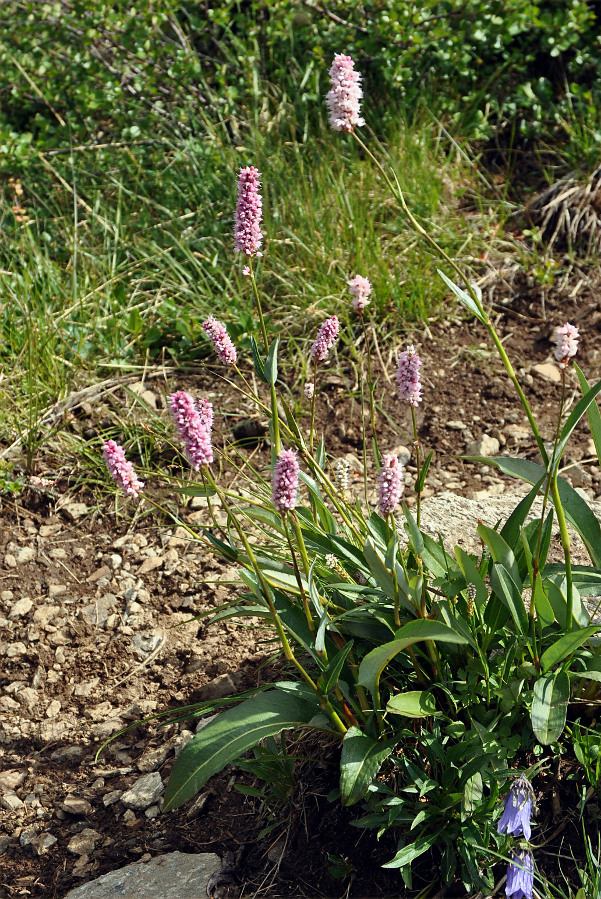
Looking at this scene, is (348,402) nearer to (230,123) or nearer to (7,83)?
(230,123)

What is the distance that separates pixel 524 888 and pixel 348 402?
2.06m

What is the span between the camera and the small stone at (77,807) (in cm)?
210

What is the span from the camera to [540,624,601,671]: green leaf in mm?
1588

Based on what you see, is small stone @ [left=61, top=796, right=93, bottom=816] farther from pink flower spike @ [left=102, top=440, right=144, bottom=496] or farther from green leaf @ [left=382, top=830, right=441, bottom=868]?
pink flower spike @ [left=102, top=440, right=144, bottom=496]

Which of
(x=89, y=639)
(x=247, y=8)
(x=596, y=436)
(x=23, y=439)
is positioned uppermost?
(x=247, y=8)

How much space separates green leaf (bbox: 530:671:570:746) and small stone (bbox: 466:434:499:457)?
1.48 m

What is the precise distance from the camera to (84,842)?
2.02 m

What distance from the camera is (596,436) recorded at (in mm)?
1876

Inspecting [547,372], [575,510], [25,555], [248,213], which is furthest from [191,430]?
[547,372]

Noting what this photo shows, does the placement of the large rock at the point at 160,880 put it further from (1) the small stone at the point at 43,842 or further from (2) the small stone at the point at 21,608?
(2) the small stone at the point at 21,608

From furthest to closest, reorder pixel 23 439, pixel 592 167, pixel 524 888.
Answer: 1. pixel 592 167
2. pixel 23 439
3. pixel 524 888

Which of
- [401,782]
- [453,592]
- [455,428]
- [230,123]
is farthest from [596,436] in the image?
[230,123]

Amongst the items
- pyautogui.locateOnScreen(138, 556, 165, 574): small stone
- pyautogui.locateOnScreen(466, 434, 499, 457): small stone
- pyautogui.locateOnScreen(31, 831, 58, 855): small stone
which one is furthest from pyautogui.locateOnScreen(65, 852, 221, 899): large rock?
pyautogui.locateOnScreen(466, 434, 499, 457): small stone

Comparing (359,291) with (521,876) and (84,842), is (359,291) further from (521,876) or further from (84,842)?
(84,842)
